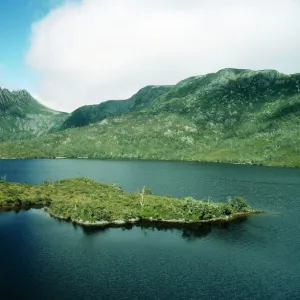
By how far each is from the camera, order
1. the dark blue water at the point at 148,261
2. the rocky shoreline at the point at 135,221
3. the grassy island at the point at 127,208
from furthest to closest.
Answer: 1. the grassy island at the point at 127,208
2. the rocky shoreline at the point at 135,221
3. the dark blue water at the point at 148,261

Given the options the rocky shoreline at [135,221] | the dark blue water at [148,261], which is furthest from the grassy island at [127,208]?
the dark blue water at [148,261]

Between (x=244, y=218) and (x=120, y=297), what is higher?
(x=244, y=218)

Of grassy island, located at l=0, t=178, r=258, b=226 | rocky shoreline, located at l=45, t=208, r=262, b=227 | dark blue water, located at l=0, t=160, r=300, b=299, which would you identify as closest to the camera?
dark blue water, located at l=0, t=160, r=300, b=299

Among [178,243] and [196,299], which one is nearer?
[196,299]

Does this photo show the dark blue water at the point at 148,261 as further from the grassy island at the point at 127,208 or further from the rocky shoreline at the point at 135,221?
the grassy island at the point at 127,208

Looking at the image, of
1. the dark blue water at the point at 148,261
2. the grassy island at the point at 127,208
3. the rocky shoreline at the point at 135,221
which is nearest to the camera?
the dark blue water at the point at 148,261

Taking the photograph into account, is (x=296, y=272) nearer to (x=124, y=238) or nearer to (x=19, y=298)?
(x=124, y=238)

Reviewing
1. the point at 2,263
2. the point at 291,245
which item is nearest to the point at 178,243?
the point at 291,245

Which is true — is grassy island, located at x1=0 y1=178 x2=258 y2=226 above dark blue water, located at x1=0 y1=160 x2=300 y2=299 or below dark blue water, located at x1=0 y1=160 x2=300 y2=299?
above

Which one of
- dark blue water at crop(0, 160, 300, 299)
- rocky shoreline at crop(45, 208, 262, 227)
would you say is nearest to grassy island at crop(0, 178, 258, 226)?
rocky shoreline at crop(45, 208, 262, 227)

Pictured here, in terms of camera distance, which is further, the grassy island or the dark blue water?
the grassy island

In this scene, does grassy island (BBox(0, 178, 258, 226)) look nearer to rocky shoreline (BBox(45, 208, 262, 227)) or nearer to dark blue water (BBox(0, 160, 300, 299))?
rocky shoreline (BBox(45, 208, 262, 227))
